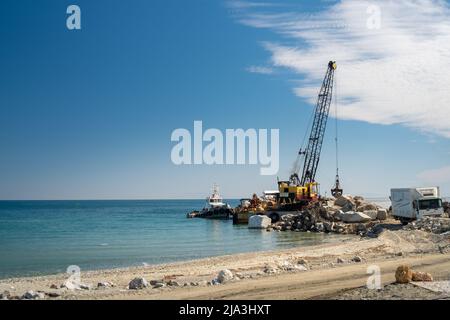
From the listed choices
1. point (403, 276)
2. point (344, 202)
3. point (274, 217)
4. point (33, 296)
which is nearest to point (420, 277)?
point (403, 276)

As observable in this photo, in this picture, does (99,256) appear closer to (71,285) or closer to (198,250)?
(198,250)

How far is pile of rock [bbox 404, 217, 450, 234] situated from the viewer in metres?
30.6

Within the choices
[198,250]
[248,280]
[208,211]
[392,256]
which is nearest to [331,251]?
[392,256]

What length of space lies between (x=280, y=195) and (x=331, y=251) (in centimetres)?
4114

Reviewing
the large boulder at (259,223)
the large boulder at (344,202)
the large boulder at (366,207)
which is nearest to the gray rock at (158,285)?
the large boulder at (259,223)

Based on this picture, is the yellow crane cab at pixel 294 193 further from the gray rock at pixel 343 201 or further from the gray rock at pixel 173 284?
the gray rock at pixel 173 284

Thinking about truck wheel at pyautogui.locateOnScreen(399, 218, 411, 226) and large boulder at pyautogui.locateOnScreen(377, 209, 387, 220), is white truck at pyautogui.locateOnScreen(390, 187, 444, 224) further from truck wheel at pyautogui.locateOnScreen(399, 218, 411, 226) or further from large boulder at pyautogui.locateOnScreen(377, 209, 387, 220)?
large boulder at pyautogui.locateOnScreen(377, 209, 387, 220)

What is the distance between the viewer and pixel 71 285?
1445 centimetres

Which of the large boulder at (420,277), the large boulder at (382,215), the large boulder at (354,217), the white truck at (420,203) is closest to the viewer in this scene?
the large boulder at (420,277)

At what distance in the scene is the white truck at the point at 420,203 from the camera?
1433 inches

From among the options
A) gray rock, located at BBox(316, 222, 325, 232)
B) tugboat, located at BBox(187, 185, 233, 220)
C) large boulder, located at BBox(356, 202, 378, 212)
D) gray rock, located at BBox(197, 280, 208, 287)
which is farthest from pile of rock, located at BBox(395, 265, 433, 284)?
tugboat, located at BBox(187, 185, 233, 220)

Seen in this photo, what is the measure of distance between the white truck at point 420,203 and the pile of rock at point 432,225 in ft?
7.11

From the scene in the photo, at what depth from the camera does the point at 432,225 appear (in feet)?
105

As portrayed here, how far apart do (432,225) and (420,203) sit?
15.6 ft
